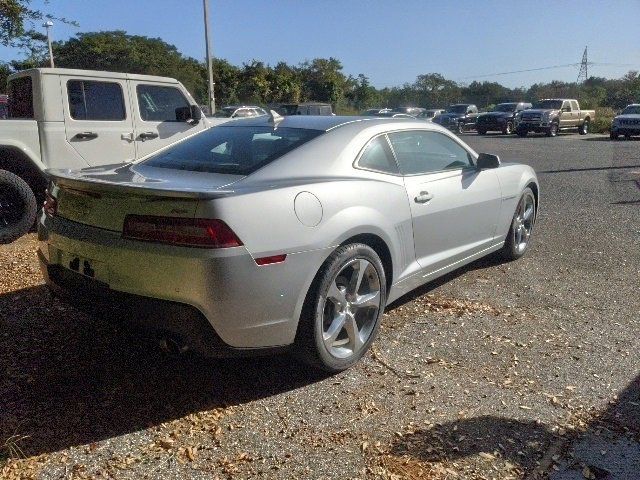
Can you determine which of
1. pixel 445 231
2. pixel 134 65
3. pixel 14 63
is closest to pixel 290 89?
pixel 134 65

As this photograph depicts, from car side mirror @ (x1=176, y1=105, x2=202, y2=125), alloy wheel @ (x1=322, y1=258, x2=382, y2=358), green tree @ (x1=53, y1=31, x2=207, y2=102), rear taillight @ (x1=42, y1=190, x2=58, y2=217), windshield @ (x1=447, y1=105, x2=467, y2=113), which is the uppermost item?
green tree @ (x1=53, y1=31, x2=207, y2=102)

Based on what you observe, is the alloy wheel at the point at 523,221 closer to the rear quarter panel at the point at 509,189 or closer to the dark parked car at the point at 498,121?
the rear quarter panel at the point at 509,189

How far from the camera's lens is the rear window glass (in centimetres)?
364

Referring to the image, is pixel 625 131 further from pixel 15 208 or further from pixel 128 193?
pixel 128 193

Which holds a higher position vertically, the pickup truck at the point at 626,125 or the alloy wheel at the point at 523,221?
the pickup truck at the point at 626,125

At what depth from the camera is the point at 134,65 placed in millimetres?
44750

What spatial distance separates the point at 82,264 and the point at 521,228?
4198 millimetres

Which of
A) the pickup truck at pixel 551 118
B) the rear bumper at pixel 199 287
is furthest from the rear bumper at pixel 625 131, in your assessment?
the rear bumper at pixel 199 287

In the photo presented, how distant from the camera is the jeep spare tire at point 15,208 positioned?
21.3 feet

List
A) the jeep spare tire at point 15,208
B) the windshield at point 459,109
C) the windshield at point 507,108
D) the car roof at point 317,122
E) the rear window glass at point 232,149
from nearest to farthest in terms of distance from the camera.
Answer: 1. the rear window glass at point 232,149
2. the car roof at point 317,122
3. the jeep spare tire at point 15,208
4. the windshield at point 507,108
5. the windshield at point 459,109

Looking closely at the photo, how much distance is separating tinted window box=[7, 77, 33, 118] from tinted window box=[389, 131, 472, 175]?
4.50 m

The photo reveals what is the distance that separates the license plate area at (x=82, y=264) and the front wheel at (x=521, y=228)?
12.7 ft

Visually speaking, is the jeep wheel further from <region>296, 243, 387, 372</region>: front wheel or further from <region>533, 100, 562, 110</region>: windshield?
<region>296, 243, 387, 372</region>: front wheel

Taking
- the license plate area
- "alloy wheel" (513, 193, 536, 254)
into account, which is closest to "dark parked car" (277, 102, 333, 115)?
"alloy wheel" (513, 193, 536, 254)
